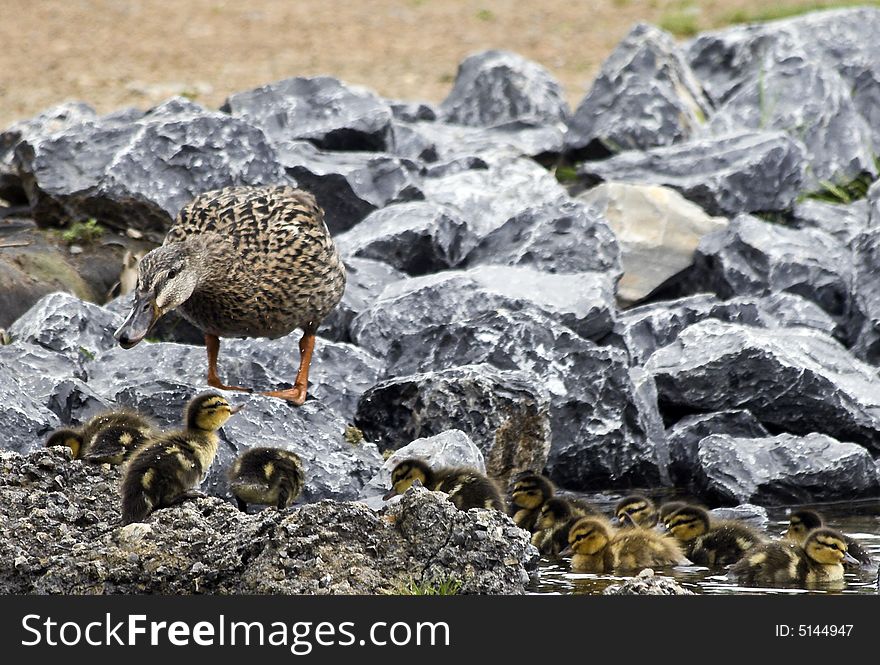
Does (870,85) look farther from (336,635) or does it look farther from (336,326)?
(336,635)

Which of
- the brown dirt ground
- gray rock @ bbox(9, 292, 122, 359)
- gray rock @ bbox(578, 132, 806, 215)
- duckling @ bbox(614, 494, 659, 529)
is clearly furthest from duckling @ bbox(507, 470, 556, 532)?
the brown dirt ground

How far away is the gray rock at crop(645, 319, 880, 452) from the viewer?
8398 mm

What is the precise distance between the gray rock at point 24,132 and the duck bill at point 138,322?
4092mm

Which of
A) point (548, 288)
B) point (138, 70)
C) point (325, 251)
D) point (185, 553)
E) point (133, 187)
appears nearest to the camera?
point (185, 553)

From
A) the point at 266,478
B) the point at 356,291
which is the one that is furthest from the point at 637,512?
the point at 356,291

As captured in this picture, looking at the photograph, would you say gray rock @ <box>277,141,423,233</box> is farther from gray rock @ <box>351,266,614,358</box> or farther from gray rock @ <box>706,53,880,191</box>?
gray rock @ <box>706,53,880,191</box>

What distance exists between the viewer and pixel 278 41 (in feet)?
61.2

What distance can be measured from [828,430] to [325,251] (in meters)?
2.95

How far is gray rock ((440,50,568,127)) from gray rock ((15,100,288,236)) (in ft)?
11.9

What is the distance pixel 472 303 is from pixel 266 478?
2570 millimetres

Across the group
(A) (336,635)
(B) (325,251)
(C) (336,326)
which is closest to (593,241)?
(C) (336,326)

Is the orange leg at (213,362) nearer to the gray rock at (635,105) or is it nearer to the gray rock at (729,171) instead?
the gray rock at (729,171)

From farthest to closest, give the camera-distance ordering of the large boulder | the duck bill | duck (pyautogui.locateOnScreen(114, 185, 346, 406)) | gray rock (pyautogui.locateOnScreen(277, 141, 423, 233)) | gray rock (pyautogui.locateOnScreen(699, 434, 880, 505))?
gray rock (pyautogui.locateOnScreen(277, 141, 423, 233)) → the large boulder → gray rock (pyautogui.locateOnScreen(699, 434, 880, 505)) → duck (pyautogui.locateOnScreen(114, 185, 346, 406)) → the duck bill

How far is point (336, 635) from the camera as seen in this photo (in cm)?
484
